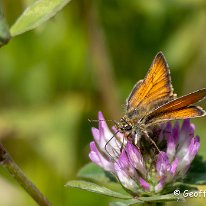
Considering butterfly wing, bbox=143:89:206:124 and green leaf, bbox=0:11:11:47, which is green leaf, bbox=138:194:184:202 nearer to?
butterfly wing, bbox=143:89:206:124

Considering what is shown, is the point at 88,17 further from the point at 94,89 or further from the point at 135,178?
the point at 135,178

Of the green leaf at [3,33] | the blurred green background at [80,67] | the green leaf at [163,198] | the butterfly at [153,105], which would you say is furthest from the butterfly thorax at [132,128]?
the blurred green background at [80,67]

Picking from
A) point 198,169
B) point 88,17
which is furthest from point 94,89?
point 198,169

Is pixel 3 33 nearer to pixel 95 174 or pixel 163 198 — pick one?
pixel 163 198

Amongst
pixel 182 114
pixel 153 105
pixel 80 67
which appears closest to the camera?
pixel 182 114

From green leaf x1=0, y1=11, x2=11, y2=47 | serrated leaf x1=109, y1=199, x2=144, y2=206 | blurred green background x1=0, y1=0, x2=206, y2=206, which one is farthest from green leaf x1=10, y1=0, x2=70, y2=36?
blurred green background x1=0, y1=0, x2=206, y2=206

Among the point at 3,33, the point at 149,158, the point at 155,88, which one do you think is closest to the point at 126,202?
the point at 149,158

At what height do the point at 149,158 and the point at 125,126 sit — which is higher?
the point at 125,126
